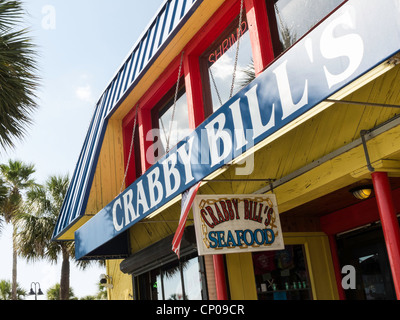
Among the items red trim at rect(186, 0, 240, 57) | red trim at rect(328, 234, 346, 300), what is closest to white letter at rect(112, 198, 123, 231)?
red trim at rect(186, 0, 240, 57)

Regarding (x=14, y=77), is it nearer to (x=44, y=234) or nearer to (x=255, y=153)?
(x=255, y=153)

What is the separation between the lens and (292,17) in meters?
5.87

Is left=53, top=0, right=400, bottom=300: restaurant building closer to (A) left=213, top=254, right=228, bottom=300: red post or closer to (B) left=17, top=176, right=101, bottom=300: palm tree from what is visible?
(A) left=213, top=254, right=228, bottom=300: red post

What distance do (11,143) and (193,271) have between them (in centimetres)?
531

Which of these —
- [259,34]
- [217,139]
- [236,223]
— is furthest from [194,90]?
[236,223]

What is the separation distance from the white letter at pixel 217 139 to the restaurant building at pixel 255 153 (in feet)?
0.07

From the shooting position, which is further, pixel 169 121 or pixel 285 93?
pixel 169 121

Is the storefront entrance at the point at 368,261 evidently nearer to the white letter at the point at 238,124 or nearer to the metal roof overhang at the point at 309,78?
the metal roof overhang at the point at 309,78

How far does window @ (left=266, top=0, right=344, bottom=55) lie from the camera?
216 inches

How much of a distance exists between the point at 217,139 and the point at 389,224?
1.80 m

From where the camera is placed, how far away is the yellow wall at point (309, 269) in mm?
6797

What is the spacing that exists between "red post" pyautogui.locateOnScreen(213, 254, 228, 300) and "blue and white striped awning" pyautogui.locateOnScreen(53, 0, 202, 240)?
3362mm

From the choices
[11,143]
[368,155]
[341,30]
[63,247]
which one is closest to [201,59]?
[368,155]

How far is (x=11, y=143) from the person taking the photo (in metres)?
10.3
